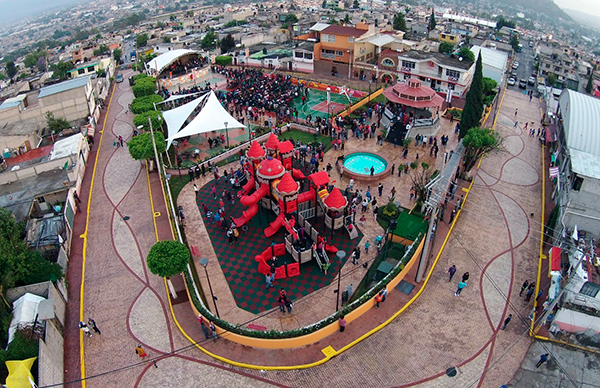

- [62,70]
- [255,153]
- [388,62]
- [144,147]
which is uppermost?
[255,153]

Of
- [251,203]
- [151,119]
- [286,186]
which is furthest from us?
[151,119]

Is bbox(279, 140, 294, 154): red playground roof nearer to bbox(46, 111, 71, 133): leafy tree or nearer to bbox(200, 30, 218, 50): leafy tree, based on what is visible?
bbox(46, 111, 71, 133): leafy tree

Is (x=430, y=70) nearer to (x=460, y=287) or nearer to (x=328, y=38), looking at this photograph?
(x=328, y=38)

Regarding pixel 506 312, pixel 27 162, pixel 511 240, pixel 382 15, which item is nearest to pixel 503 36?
pixel 382 15

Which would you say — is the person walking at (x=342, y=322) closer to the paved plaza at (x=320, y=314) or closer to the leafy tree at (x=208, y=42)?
the paved plaza at (x=320, y=314)

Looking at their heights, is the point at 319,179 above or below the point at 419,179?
above

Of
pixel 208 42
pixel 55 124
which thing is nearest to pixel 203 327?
pixel 55 124

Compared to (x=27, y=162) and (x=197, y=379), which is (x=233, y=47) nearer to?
(x=27, y=162)
